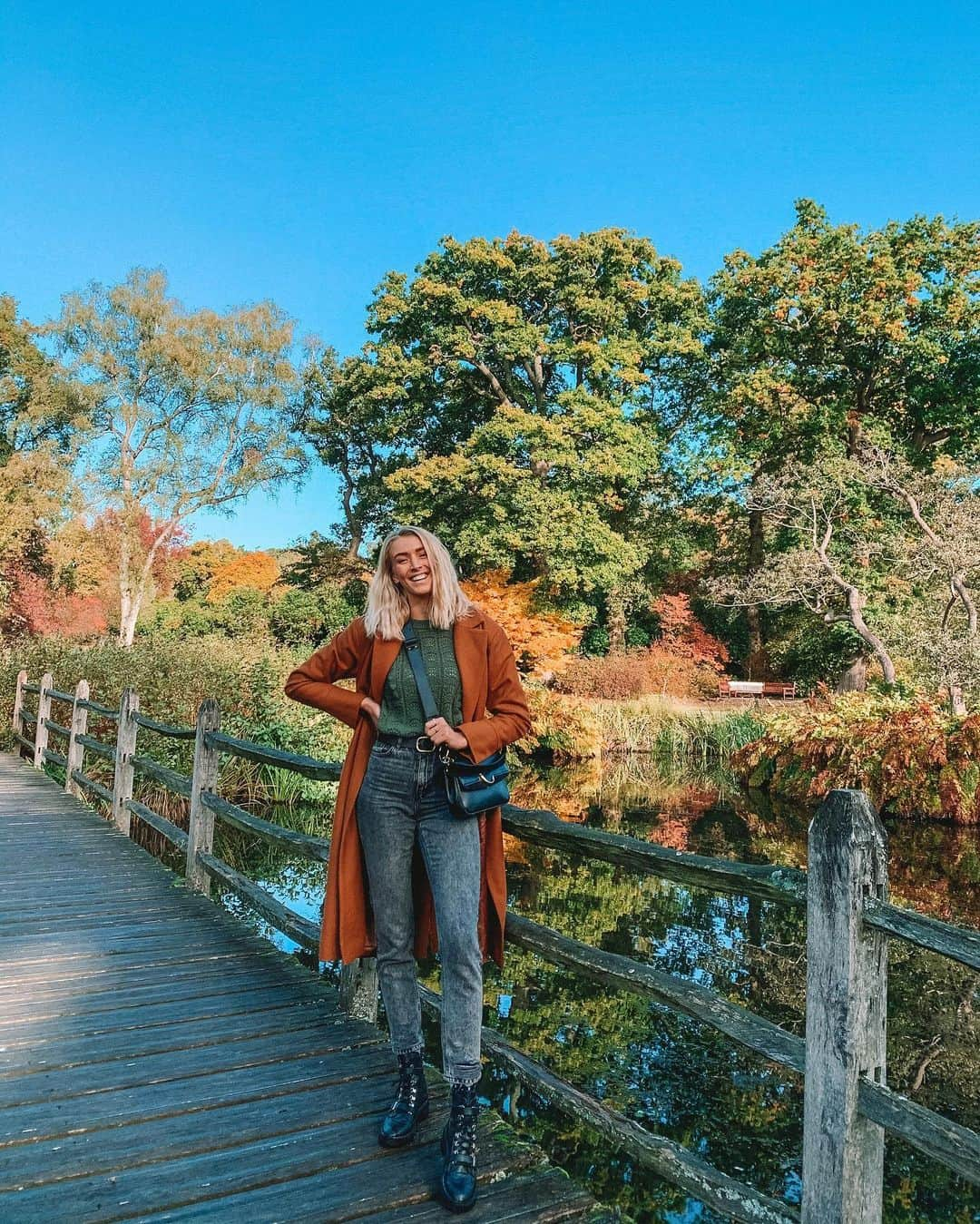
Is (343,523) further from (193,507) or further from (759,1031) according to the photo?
(759,1031)

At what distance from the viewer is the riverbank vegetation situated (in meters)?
20.4

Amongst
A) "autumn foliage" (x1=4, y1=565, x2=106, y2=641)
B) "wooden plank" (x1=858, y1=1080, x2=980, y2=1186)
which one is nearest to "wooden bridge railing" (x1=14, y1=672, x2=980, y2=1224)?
"wooden plank" (x1=858, y1=1080, x2=980, y2=1186)

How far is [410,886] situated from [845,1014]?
3.85ft

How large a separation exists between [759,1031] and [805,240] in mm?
24095

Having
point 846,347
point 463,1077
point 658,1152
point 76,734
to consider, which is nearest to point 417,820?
point 463,1077

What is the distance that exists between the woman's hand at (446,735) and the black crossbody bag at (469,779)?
0.03 metres

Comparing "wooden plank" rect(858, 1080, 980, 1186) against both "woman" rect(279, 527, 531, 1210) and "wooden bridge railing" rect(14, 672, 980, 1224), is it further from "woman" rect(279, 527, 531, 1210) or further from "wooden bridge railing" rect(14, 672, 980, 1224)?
"woman" rect(279, 527, 531, 1210)

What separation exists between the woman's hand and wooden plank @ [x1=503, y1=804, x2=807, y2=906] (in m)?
0.45

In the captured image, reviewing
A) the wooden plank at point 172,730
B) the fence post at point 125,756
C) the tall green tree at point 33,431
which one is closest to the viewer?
the wooden plank at point 172,730

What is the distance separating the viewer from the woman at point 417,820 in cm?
234

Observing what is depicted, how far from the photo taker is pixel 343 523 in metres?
28.5

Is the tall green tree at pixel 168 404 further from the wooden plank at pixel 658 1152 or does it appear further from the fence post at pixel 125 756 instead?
the wooden plank at pixel 658 1152

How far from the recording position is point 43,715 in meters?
10.9

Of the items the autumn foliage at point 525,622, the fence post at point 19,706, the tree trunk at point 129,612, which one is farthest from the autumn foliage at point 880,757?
the tree trunk at point 129,612
